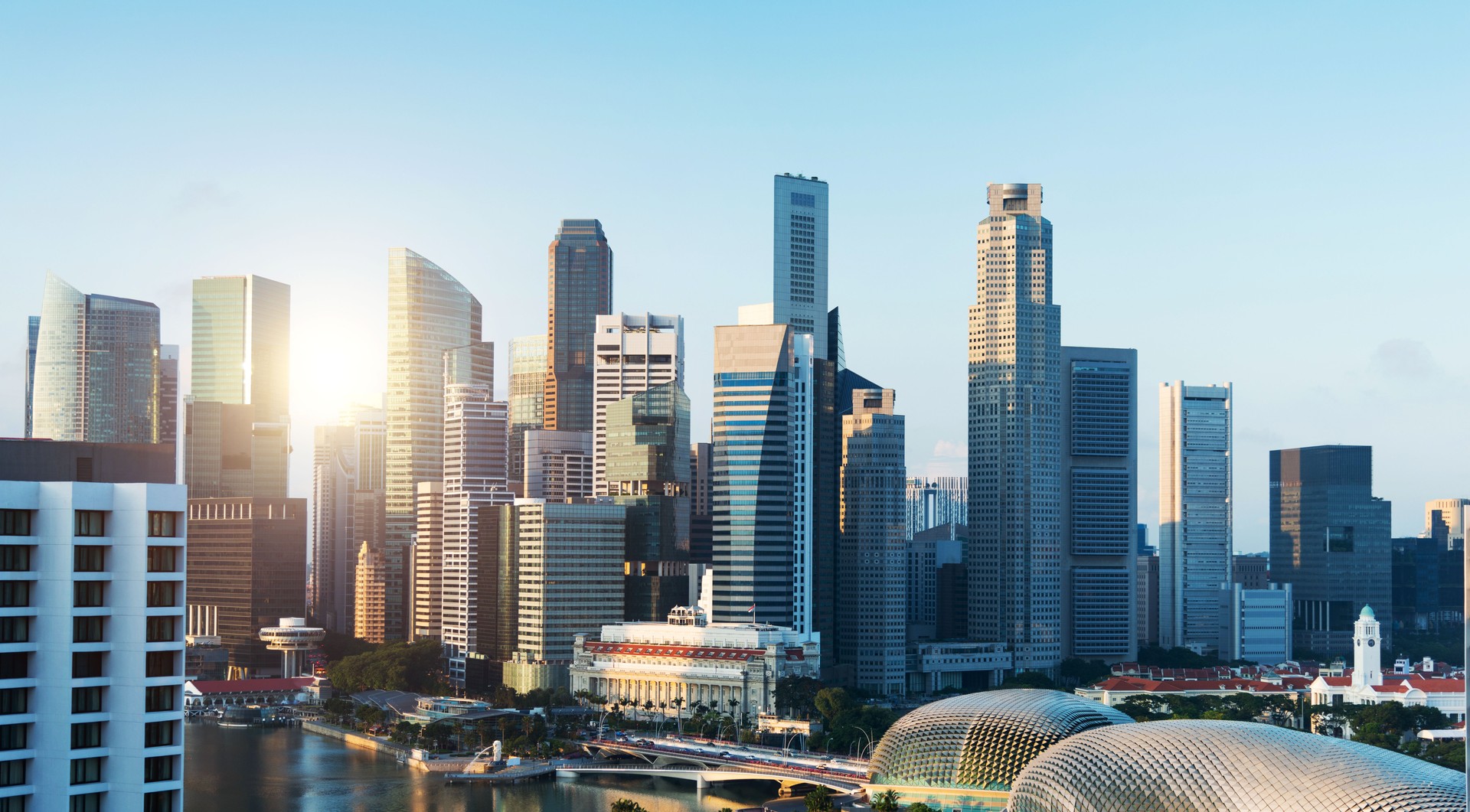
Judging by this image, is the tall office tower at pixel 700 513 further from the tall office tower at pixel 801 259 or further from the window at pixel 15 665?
the window at pixel 15 665

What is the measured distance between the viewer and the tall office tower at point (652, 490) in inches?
6737

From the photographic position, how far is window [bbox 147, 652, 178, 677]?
3938 cm

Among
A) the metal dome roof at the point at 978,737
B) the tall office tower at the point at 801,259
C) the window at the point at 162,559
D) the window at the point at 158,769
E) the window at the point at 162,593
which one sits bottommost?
the metal dome roof at the point at 978,737

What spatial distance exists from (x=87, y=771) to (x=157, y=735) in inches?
69.8

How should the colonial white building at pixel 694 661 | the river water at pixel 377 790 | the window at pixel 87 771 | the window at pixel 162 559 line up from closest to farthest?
1. the window at pixel 87 771
2. the window at pixel 162 559
3. the river water at pixel 377 790
4. the colonial white building at pixel 694 661

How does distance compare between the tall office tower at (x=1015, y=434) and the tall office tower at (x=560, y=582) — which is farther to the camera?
the tall office tower at (x=1015, y=434)

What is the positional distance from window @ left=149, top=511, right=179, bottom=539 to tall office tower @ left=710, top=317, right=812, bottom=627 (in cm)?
11067

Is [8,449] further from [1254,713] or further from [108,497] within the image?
[1254,713]

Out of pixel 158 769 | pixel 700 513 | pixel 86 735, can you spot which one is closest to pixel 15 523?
pixel 86 735

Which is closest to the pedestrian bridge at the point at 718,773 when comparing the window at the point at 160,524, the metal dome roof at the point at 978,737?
the metal dome roof at the point at 978,737

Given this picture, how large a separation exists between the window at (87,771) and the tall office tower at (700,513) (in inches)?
5179

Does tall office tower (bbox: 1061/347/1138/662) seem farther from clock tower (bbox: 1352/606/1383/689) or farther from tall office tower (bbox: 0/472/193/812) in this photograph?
tall office tower (bbox: 0/472/193/812)

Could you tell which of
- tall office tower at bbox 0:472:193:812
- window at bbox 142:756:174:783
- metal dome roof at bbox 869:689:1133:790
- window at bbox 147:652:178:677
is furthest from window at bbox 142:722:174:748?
metal dome roof at bbox 869:689:1133:790

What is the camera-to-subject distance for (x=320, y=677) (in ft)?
565
